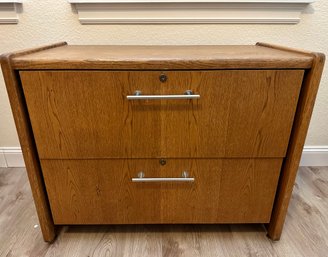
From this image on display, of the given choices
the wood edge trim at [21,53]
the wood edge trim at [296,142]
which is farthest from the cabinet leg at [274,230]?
the wood edge trim at [21,53]

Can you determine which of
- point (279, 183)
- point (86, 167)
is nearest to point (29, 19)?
point (86, 167)

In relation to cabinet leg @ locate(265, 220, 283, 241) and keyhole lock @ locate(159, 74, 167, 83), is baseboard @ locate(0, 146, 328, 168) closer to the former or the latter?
cabinet leg @ locate(265, 220, 283, 241)

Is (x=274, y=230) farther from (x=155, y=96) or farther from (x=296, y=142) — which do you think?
(x=155, y=96)

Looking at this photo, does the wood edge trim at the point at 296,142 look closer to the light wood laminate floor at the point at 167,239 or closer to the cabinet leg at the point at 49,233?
the light wood laminate floor at the point at 167,239

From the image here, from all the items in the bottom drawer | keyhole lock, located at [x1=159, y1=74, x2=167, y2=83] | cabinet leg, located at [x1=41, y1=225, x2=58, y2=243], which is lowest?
cabinet leg, located at [x1=41, y1=225, x2=58, y2=243]

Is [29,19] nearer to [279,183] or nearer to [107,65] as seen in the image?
[107,65]

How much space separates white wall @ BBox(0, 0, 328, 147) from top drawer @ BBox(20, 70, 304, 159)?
0.47 metres

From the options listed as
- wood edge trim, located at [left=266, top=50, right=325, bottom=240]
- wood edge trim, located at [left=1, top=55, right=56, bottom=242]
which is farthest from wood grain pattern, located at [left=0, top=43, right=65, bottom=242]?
wood edge trim, located at [left=266, top=50, right=325, bottom=240]

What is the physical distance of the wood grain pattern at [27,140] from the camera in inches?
23.0

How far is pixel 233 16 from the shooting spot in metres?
0.96

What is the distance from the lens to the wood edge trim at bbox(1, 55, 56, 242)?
1.92ft

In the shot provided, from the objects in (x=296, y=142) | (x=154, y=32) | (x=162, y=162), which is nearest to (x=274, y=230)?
(x=296, y=142)

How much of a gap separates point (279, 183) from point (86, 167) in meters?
0.59

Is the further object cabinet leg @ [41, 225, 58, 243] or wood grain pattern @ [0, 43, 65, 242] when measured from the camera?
cabinet leg @ [41, 225, 58, 243]
